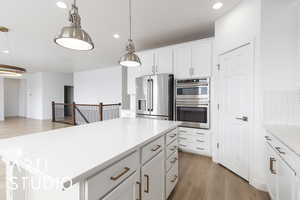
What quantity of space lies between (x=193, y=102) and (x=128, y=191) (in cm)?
241

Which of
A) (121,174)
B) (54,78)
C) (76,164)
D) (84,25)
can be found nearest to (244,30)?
(121,174)

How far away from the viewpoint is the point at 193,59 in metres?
3.04

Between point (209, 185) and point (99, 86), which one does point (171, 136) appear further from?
point (99, 86)

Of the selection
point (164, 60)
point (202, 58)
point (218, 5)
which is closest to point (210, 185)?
point (202, 58)

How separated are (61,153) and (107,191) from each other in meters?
0.38

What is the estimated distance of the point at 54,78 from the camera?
8.02 m

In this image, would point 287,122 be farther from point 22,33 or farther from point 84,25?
point 22,33

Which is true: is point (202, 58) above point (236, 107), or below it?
above

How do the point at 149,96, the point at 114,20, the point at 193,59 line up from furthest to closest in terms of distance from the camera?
the point at 149,96, the point at 193,59, the point at 114,20

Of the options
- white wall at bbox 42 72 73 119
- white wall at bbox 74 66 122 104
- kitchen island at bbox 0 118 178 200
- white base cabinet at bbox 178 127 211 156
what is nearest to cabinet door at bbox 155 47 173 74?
white base cabinet at bbox 178 127 211 156

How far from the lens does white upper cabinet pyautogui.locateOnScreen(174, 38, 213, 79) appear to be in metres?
2.87

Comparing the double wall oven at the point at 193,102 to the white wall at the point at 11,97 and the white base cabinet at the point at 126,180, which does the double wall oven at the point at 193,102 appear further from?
the white wall at the point at 11,97

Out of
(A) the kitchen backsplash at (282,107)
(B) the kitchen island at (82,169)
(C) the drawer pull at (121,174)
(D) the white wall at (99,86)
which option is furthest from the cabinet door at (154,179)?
(D) the white wall at (99,86)

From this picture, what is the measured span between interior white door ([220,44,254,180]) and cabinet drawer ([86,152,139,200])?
1911 millimetres
